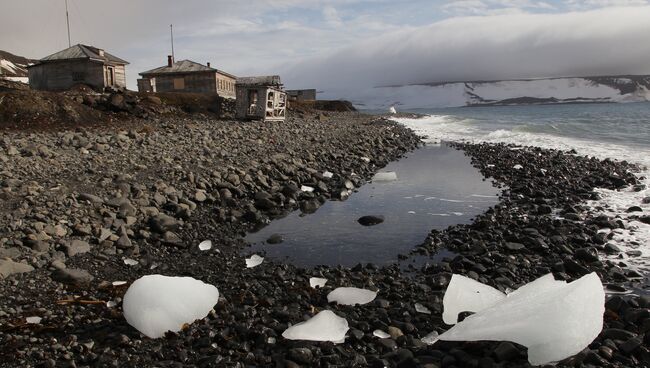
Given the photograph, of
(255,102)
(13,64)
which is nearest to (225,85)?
(255,102)

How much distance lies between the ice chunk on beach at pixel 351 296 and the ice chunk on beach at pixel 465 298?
2.56ft

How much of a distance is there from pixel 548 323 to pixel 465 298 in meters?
1.00

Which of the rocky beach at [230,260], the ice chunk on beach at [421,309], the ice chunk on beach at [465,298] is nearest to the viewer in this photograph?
the rocky beach at [230,260]

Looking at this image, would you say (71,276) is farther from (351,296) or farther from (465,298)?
(465,298)

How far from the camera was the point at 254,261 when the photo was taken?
6078 millimetres

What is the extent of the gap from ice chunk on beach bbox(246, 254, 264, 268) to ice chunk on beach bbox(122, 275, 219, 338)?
1.42 m

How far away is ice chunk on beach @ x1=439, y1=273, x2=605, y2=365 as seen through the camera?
3.38m

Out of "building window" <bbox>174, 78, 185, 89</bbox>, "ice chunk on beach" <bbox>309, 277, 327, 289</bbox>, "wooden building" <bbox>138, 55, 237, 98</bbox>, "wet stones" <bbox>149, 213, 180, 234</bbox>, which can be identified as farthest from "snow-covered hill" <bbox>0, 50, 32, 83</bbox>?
"ice chunk on beach" <bbox>309, 277, 327, 289</bbox>

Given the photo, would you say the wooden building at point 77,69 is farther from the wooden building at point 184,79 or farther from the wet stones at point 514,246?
the wet stones at point 514,246

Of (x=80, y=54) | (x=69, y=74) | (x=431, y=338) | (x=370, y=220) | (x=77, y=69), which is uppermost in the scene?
(x=80, y=54)

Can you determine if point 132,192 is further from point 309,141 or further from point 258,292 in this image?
point 309,141

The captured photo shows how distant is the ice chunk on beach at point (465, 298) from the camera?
4.25m

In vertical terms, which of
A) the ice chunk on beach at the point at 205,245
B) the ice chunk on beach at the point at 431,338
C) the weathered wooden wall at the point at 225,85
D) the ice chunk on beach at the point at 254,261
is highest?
the weathered wooden wall at the point at 225,85

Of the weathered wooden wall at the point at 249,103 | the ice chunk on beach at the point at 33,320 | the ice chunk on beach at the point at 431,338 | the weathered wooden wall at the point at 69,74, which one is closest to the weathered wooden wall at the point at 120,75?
the weathered wooden wall at the point at 69,74
